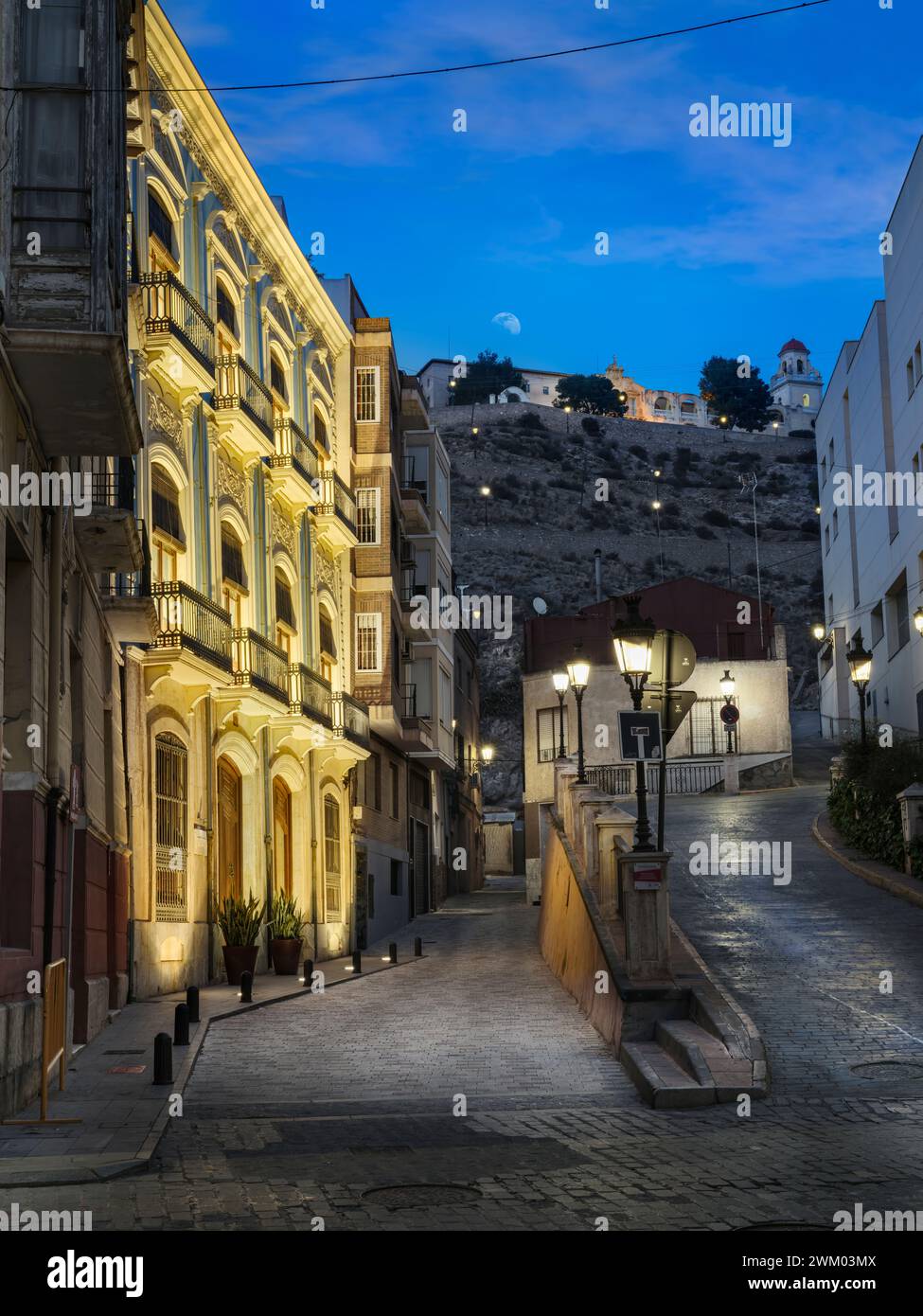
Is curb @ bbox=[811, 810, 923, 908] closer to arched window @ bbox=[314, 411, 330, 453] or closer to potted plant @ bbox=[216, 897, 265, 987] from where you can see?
potted plant @ bbox=[216, 897, 265, 987]

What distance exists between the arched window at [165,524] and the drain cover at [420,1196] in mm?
14677

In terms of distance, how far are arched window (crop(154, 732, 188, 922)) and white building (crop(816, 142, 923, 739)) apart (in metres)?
22.0

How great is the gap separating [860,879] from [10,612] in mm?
16226

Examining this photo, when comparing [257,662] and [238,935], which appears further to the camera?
[257,662]

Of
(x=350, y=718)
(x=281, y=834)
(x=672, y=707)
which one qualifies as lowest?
(x=281, y=834)

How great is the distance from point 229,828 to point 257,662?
287 cm

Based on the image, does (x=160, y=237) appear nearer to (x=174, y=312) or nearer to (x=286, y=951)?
(x=174, y=312)

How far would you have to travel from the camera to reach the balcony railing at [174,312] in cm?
2141

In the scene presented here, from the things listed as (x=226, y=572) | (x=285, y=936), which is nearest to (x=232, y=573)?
(x=226, y=572)

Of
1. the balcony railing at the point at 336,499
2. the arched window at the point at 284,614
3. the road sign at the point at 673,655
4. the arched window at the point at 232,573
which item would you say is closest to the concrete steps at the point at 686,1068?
the road sign at the point at 673,655

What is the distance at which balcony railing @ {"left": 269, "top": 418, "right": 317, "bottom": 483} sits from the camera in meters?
28.1

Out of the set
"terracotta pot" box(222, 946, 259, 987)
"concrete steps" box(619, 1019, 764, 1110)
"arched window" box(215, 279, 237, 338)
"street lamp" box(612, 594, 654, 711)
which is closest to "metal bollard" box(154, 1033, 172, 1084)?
"concrete steps" box(619, 1019, 764, 1110)

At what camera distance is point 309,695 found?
28000mm

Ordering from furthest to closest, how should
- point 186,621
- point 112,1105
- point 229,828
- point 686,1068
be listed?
point 229,828 → point 186,621 → point 686,1068 → point 112,1105
